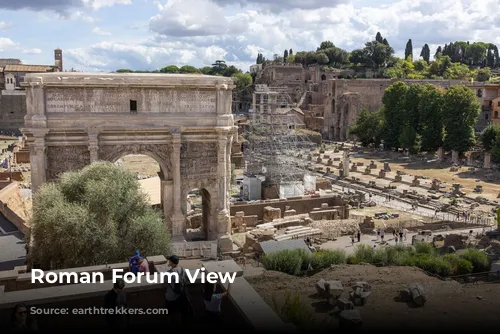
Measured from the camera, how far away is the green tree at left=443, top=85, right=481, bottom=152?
47.8 metres

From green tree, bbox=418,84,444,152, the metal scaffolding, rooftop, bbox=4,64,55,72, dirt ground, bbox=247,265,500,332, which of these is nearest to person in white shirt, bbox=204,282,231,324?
dirt ground, bbox=247,265,500,332

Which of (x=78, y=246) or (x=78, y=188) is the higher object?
(x=78, y=188)

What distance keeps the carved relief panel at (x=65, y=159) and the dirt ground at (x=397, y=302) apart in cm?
987

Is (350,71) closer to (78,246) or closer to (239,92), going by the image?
(239,92)

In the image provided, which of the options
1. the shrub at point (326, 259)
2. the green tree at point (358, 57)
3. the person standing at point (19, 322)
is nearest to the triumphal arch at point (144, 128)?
the shrub at point (326, 259)

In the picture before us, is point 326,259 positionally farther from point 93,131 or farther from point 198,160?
point 93,131

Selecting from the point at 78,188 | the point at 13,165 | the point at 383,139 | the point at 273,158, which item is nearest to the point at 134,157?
the point at 13,165

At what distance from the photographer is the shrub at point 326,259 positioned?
1593 cm

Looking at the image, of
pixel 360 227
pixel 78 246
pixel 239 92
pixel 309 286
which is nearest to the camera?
pixel 309 286

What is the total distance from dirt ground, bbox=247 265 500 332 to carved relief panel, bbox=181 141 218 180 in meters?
7.79

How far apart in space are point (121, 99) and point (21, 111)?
54549 millimetres

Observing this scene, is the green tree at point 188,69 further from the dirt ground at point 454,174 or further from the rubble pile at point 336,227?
the rubble pile at point 336,227

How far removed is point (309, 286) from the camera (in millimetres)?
12000

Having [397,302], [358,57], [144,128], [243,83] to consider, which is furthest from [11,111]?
[397,302]
